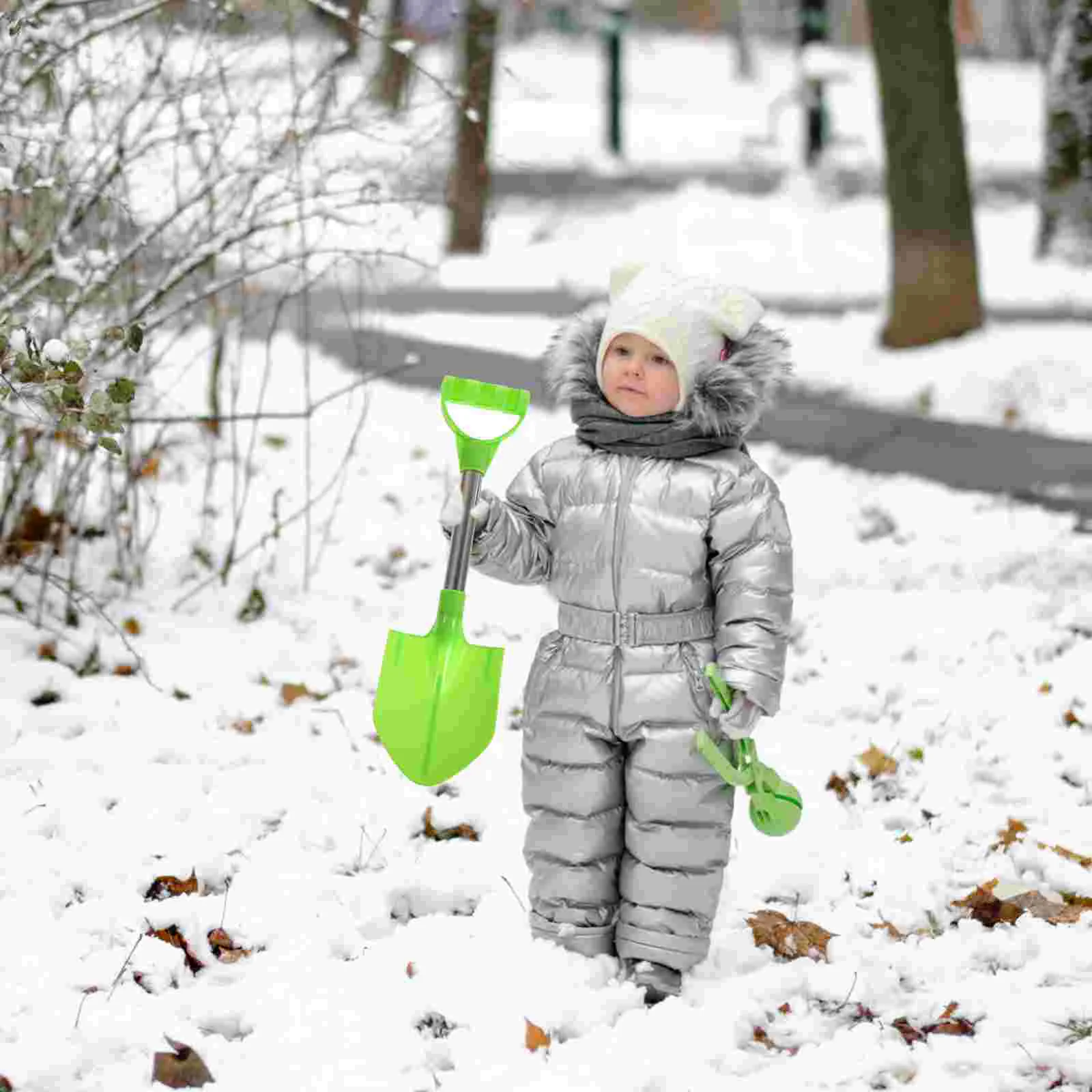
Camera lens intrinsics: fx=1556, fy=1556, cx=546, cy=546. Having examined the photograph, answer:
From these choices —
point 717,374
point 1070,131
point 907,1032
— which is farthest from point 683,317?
point 1070,131

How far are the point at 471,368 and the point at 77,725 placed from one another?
4.70 meters

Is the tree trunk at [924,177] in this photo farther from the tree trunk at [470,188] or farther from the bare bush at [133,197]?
the bare bush at [133,197]

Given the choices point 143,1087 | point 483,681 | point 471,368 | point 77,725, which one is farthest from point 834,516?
point 143,1087

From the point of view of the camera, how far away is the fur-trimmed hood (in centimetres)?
305

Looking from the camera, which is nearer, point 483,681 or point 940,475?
point 483,681

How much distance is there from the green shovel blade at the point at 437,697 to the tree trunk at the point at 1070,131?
1120 cm

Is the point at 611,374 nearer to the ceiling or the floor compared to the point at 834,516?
nearer to the ceiling

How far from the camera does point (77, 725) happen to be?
4.24 meters

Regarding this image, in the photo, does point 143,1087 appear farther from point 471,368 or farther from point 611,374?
point 471,368

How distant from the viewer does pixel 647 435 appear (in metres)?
3.10

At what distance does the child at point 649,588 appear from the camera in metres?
3.04

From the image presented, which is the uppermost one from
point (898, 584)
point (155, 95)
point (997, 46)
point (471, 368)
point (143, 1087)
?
point (997, 46)

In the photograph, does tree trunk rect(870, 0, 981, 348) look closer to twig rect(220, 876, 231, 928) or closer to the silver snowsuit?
the silver snowsuit

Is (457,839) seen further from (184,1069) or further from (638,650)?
(184,1069)
